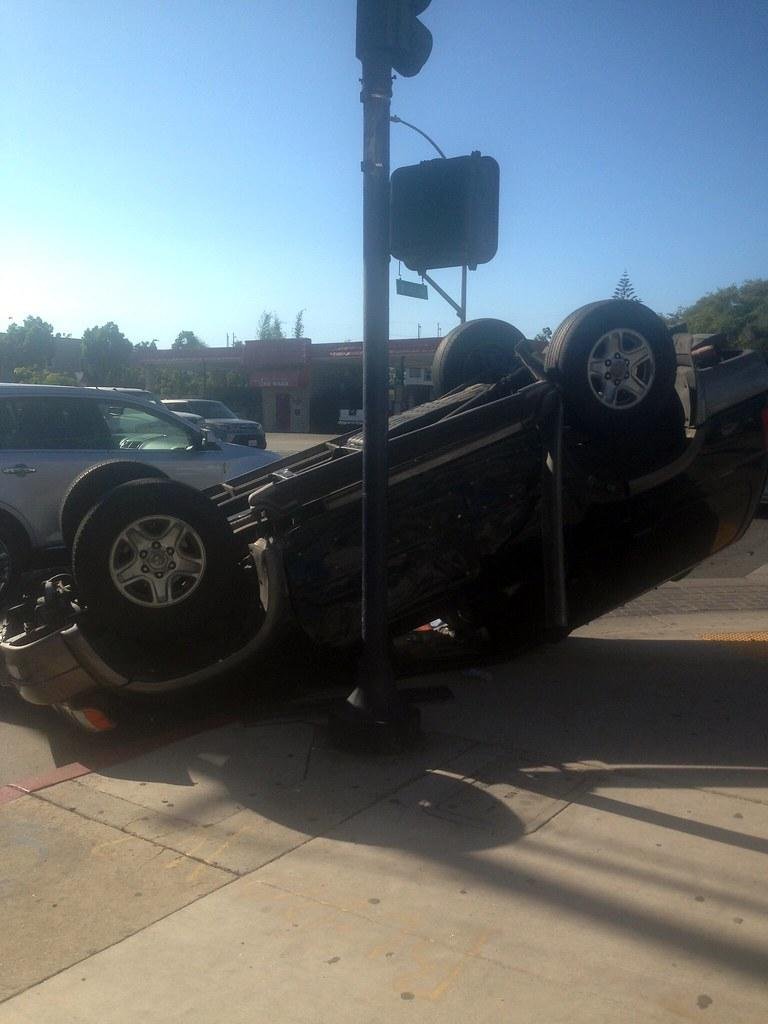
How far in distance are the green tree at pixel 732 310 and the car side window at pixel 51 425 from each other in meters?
34.0

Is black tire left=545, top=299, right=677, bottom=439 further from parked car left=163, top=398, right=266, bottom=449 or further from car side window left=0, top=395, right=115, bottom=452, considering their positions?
parked car left=163, top=398, right=266, bottom=449

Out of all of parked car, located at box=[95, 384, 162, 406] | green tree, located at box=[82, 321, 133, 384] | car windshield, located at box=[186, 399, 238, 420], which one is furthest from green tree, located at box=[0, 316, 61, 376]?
parked car, located at box=[95, 384, 162, 406]

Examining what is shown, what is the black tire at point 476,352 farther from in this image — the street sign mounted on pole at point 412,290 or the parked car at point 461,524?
the street sign mounted on pole at point 412,290

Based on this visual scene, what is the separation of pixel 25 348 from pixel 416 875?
50.2m

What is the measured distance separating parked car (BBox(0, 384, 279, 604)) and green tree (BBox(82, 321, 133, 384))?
3831 centimetres

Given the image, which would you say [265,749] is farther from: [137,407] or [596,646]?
[137,407]

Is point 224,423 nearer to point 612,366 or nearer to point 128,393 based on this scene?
point 128,393

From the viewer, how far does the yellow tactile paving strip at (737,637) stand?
7.56 metres

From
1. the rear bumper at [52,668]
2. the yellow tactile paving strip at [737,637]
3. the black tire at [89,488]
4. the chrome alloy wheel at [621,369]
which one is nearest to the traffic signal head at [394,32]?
the chrome alloy wheel at [621,369]

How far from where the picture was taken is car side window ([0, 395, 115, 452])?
A: 377 inches

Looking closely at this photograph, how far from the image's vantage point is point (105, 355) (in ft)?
163

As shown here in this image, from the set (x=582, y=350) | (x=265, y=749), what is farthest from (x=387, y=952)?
(x=582, y=350)

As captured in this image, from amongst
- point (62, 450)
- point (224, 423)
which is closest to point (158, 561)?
point (62, 450)

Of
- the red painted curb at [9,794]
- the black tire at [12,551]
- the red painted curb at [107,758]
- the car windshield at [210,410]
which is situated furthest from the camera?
the car windshield at [210,410]
